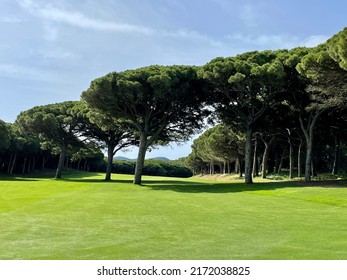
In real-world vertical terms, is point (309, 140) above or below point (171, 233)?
above

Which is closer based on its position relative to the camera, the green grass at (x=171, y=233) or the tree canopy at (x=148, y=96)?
the green grass at (x=171, y=233)

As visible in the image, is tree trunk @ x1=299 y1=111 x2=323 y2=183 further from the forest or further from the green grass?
the green grass

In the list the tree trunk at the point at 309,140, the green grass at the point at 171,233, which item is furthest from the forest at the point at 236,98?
the green grass at the point at 171,233

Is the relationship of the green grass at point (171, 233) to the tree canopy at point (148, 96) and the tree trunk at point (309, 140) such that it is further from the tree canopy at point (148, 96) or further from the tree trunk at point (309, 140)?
the tree canopy at point (148, 96)

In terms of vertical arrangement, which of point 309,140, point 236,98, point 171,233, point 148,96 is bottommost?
point 171,233

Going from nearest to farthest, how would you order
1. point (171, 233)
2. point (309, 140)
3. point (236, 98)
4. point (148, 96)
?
point (171, 233), point (309, 140), point (148, 96), point (236, 98)

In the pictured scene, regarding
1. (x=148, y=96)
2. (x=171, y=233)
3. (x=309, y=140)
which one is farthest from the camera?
(x=148, y=96)

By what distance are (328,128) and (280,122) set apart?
17.7 feet

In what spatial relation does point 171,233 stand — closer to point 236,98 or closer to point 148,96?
point 148,96

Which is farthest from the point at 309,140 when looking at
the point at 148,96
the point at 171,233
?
the point at 171,233

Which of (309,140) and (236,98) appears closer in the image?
(309,140)

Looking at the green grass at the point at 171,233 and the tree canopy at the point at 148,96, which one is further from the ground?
the tree canopy at the point at 148,96

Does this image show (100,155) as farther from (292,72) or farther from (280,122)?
(292,72)

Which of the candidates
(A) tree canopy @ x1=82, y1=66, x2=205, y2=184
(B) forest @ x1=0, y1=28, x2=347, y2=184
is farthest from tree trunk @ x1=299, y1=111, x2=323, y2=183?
(A) tree canopy @ x1=82, y1=66, x2=205, y2=184
